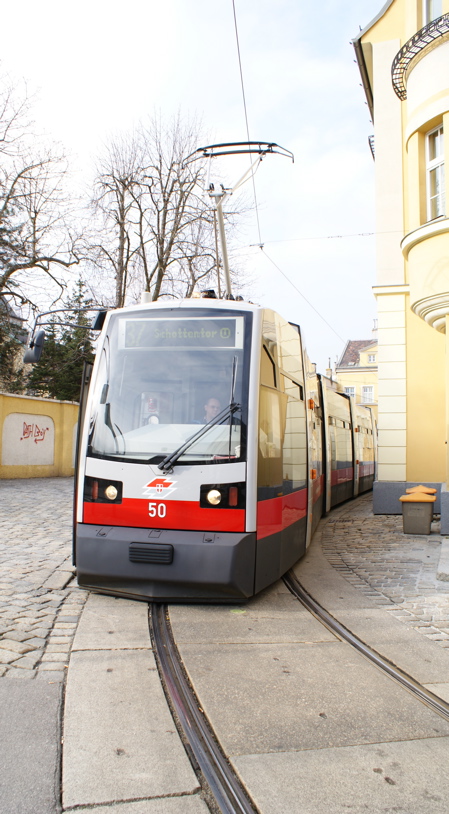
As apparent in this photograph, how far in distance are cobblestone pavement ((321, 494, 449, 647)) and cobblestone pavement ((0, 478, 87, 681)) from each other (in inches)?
117

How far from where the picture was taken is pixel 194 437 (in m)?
6.01

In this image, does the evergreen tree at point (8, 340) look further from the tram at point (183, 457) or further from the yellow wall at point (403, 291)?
the tram at point (183, 457)

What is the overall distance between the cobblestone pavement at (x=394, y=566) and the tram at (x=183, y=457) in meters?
1.23

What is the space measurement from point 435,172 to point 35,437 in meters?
14.9

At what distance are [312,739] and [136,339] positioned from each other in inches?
164

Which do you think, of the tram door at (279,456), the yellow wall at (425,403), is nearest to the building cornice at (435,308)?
the yellow wall at (425,403)

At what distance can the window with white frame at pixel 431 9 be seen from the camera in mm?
13039

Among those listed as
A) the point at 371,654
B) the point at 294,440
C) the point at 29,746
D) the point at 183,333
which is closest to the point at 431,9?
the point at 294,440

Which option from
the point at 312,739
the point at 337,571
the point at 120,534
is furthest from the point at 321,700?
the point at 337,571

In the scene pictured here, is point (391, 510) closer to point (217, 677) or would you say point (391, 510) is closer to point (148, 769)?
point (217, 677)

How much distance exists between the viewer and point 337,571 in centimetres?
826

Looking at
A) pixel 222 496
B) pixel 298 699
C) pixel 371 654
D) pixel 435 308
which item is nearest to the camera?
pixel 298 699

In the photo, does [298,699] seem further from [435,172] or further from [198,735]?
[435,172]

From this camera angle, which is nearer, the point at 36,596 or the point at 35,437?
the point at 36,596
